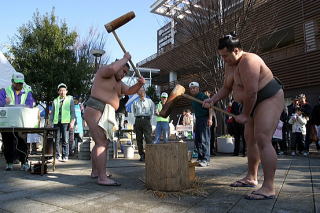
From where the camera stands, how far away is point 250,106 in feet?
10.3

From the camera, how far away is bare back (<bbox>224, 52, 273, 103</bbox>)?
3.03 meters

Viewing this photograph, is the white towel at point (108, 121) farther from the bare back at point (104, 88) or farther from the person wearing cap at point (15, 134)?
the person wearing cap at point (15, 134)

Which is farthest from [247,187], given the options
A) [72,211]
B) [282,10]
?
[282,10]

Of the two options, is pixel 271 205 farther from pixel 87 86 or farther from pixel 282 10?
pixel 282 10

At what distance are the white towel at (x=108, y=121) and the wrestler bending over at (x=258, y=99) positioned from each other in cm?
166

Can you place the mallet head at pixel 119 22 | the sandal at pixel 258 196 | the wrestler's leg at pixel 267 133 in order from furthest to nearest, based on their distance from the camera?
1. the mallet head at pixel 119 22
2. the wrestler's leg at pixel 267 133
3. the sandal at pixel 258 196

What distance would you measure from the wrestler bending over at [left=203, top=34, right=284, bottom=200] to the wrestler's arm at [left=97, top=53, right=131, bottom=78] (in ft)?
4.17

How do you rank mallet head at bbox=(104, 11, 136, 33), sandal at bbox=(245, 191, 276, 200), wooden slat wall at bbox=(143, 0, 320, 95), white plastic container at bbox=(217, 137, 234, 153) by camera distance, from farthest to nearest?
1. wooden slat wall at bbox=(143, 0, 320, 95)
2. white plastic container at bbox=(217, 137, 234, 153)
3. mallet head at bbox=(104, 11, 136, 33)
4. sandal at bbox=(245, 191, 276, 200)

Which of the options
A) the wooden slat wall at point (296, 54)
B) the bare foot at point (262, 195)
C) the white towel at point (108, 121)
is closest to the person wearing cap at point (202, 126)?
the white towel at point (108, 121)

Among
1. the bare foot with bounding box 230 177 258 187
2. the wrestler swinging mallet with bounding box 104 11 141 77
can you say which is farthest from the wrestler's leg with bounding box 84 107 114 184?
the bare foot with bounding box 230 177 258 187

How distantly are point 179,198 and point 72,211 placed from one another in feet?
3.58

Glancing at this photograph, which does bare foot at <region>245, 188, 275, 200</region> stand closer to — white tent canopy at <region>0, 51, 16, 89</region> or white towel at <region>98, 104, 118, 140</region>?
white towel at <region>98, 104, 118, 140</region>

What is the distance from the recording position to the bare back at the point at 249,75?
3029 millimetres

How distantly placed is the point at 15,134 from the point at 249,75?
413 centimetres
